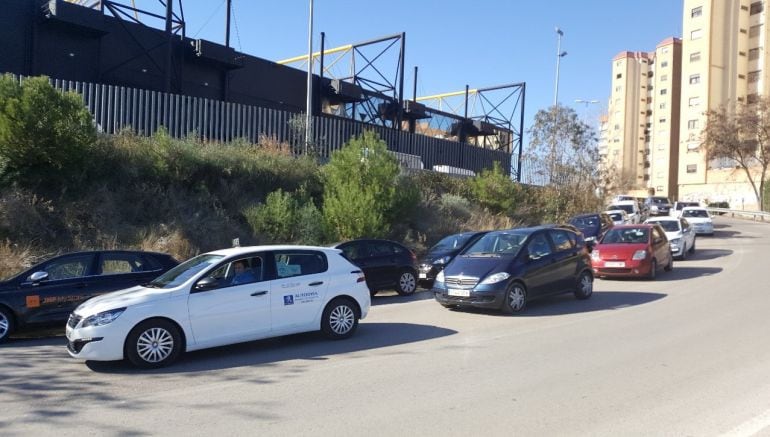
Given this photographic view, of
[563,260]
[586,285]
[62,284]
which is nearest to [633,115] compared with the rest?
[586,285]

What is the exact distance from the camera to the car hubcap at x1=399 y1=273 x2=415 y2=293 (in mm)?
15248

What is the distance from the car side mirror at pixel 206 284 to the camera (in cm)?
818

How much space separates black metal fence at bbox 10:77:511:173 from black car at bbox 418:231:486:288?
29.6ft

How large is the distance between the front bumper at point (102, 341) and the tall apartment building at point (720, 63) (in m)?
70.9

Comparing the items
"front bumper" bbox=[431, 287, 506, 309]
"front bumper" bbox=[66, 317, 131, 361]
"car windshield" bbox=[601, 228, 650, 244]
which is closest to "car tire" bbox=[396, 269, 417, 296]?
"front bumper" bbox=[431, 287, 506, 309]

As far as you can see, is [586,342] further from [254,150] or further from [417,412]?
[254,150]

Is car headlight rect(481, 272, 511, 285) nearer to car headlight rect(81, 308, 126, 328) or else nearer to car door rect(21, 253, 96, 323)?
car headlight rect(81, 308, 126, 328)

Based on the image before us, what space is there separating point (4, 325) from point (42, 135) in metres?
7.46

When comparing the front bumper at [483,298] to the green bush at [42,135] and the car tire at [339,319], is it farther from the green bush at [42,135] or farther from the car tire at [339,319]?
the green bush at [42,135]

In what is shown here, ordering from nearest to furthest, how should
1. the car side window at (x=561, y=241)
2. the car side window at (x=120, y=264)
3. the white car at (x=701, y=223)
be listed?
the car side window at (x=120, y=264)
the car side window at (x=561, y=241)
the white car at (x=701, y=223)

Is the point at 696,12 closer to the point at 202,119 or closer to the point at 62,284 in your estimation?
the point at 202,119

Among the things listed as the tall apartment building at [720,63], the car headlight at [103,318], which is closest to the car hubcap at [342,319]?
the car headlight at [103,318]

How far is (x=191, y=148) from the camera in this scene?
19578 millimetres

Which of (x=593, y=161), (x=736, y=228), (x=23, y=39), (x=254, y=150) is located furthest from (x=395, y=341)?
(x=736, y=228)
